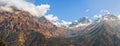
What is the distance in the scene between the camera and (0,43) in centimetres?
10362

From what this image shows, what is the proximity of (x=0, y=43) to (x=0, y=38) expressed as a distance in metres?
8.48

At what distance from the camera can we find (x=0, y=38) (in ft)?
367

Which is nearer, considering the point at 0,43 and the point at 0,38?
the point at 0,43
